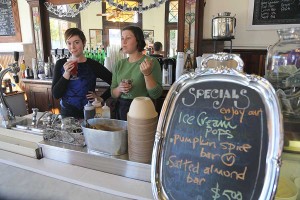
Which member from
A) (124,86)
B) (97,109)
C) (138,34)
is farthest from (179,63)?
(97,109)

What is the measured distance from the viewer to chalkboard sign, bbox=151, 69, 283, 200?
2.15 ft

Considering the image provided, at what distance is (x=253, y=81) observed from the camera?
70 centimetres

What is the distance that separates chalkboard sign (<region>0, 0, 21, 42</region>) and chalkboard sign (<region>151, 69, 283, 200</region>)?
4.47m

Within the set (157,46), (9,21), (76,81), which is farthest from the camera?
(9,21)

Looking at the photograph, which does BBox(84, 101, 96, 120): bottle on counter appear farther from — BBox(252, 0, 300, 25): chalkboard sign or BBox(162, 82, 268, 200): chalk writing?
BBox(252, 0, 300, 25): chalkboard sign

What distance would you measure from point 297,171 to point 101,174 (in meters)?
0.83

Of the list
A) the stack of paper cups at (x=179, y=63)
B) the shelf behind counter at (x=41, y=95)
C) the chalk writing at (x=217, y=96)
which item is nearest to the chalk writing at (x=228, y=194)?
the chalk writing at (x=217, y=96)

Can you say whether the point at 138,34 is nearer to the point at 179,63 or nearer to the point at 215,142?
the point at 215,142

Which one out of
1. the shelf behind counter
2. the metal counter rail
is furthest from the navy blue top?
the shelf behind counter

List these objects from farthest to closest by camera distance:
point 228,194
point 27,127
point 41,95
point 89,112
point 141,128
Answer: point 41,95 → point 27,127 → point 89,112 → point 141,128 → point 228,194

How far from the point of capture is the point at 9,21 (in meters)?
4.29

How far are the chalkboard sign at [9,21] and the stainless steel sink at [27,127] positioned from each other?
3386mm

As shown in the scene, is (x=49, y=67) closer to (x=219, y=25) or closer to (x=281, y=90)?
(x=219, y=25)

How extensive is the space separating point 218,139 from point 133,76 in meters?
1.07
